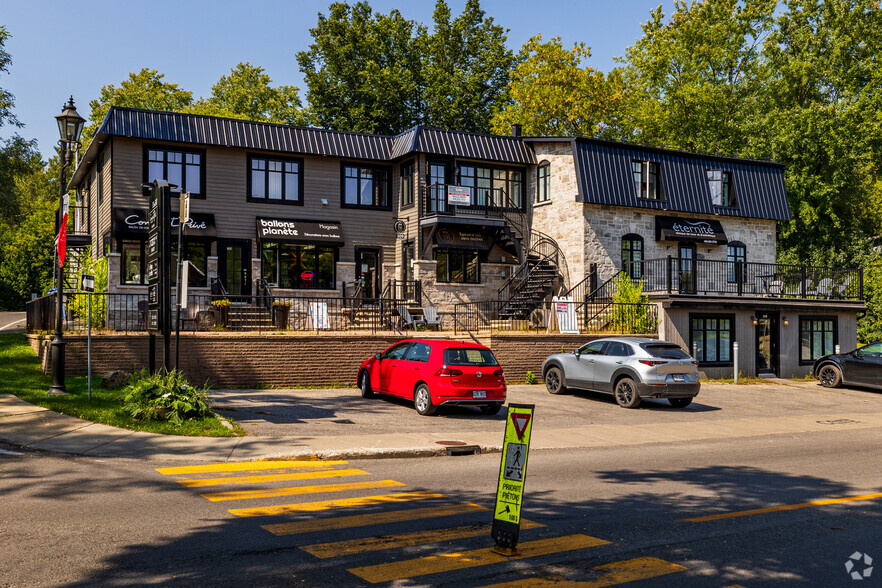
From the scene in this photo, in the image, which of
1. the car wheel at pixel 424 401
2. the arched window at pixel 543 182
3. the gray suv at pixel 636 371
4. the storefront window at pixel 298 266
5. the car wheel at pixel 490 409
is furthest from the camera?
the arched window at pixel 543 182

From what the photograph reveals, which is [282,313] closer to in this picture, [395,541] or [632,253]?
[632,253]

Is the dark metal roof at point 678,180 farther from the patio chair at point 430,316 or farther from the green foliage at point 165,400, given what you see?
the green foliage at point 165,400

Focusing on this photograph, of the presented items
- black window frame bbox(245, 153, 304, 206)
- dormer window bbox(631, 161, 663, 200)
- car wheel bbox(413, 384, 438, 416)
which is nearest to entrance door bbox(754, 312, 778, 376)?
dormer window bbox(631, 161, 663, 200)

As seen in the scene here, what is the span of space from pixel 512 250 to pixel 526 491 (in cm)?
2303

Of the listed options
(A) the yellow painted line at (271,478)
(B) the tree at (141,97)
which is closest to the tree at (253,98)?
(B) the tree at (141,97)

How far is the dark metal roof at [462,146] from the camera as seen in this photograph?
3017cm

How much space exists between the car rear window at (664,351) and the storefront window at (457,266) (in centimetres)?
1253

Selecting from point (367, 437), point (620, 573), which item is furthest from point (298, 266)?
point (620, 573)

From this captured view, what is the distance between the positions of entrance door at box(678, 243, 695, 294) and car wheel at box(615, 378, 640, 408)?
884cm

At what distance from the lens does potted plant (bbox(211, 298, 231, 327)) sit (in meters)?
23.1

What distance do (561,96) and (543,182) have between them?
14680 millimetres

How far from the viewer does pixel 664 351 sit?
19.3 meters

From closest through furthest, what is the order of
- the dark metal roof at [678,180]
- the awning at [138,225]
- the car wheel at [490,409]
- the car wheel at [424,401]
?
Answer: the car wheel at [424,401] → the car wheel at [490,409] → the awning at [138,225] → the dark metal roof at [678,180]

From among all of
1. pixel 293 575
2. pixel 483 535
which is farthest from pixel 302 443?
pixel 293 575
